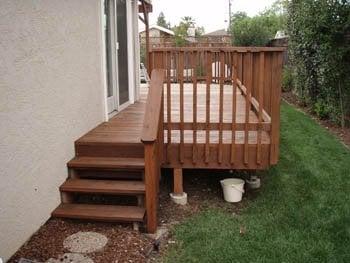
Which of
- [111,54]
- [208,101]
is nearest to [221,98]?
[208,101]

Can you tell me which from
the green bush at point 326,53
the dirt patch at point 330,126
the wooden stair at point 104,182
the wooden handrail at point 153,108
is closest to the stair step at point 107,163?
the wooden stair at point 104,182

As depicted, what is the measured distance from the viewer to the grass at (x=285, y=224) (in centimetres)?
368

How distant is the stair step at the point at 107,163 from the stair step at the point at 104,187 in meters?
0.16

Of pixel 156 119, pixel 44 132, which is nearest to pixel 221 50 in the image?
pixel 156 119

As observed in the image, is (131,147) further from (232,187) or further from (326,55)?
(326,55)

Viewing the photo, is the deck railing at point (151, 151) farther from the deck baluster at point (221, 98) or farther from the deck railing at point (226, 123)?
the deck baluster at point (221, 98)

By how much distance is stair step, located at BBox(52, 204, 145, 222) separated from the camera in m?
4.10

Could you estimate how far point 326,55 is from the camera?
8.61 metres

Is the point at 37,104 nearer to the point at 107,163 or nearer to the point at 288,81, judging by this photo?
the point at 107,163

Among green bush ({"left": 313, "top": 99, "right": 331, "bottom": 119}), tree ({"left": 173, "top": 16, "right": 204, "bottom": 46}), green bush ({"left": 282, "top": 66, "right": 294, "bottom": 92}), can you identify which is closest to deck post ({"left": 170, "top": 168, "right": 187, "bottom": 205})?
green bush ({"left": 313, "top": 99, "right": 331, "bottom": 119})

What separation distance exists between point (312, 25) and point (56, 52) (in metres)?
6.12

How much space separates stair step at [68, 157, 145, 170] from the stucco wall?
0.41ft

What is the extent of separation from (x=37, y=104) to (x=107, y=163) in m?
1.01

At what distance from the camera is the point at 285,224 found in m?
4.27
